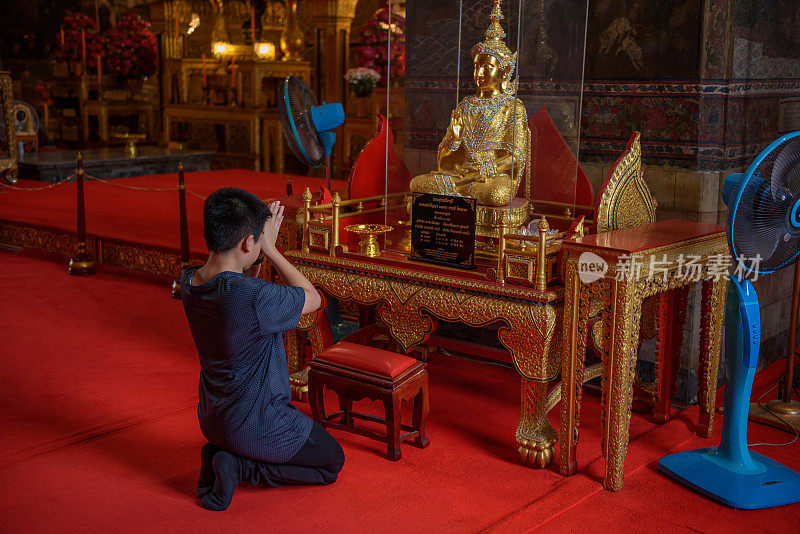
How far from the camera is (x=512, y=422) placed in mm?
3895

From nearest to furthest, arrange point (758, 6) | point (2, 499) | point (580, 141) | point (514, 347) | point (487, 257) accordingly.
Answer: point (2, 499) → point (514, 347) → point (487, 257) → point (758, 6) → point (580, 141)

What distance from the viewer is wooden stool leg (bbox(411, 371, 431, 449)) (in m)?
3.53

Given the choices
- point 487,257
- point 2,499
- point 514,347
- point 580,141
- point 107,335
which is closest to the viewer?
point 2,499

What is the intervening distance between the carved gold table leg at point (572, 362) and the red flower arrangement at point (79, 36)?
503 inches

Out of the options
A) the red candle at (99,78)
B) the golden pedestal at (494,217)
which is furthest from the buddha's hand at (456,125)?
the red candle at (99,78)

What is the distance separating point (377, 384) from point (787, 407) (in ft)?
6.38

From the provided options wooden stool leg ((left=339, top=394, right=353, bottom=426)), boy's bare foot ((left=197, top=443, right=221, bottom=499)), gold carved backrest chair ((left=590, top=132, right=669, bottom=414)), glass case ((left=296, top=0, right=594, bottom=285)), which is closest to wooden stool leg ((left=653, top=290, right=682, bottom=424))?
gold carved backrest chair ((left=590, top=132, right=669, bottom=414))

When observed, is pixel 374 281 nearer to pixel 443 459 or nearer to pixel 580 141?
pixel 443 459

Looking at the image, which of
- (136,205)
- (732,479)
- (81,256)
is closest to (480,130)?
(732,479)

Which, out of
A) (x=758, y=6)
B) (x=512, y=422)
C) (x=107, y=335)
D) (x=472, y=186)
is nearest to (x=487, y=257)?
(x=472, y=186)

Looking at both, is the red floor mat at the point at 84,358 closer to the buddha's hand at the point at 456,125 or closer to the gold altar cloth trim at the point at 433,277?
the gold altar cloth trim at the point at 433,277

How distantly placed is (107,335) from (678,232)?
3.38m

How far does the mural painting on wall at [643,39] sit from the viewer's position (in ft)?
12.7

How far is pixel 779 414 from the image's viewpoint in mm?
3926
